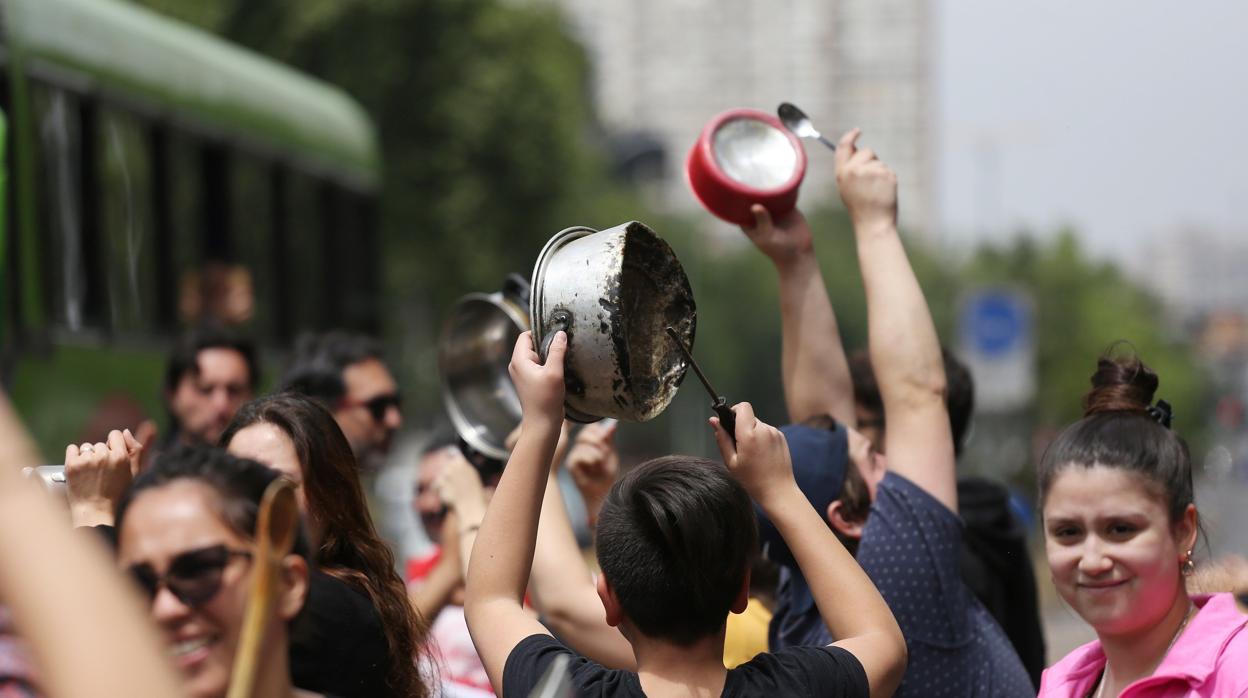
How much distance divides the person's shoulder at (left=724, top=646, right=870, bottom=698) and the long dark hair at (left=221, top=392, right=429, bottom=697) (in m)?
0.67

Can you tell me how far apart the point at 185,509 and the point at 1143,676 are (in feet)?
5.57

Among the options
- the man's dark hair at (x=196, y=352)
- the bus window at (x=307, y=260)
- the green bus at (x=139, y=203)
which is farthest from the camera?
the bus window at (x=307, y=260)

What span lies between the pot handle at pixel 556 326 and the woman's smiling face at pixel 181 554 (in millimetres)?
725

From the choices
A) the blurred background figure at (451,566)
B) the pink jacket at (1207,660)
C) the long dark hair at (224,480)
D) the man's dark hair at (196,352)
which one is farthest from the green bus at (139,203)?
the pink jacket at (1207,660)

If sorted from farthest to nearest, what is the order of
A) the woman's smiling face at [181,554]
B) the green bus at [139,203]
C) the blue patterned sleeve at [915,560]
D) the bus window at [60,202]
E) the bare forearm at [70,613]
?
the bus window at [60,202] → the green bus at [139,203] → the blue patterned sleeve at [915,560] → the woman's smiling face at [181,554] → the bare forearm at [70,613]

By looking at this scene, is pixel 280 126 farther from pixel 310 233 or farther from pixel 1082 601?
pixel 1082 601

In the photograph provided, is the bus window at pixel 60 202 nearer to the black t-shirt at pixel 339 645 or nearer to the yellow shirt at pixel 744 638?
the yellow shirt at pixel 744 638

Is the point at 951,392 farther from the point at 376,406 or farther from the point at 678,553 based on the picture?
the point at 678,553

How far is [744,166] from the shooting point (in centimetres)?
413

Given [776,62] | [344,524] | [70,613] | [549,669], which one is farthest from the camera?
[776,62]

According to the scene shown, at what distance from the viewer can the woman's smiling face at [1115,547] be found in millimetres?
3287

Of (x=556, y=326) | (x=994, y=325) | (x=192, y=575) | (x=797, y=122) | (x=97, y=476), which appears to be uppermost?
(x=797, y=122)

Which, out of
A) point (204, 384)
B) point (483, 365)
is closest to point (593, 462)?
point (483, 365)

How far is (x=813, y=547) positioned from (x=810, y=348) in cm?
120
